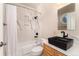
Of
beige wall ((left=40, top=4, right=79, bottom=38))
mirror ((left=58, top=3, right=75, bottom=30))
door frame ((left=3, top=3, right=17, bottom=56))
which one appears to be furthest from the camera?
mirror ((left=58, top=3, right=75, bottom=30))

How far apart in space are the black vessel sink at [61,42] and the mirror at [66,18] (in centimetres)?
19

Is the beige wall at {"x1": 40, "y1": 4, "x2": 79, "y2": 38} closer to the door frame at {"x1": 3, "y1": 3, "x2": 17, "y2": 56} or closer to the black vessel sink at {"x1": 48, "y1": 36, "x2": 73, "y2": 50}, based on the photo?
the black vessel sink at {"x1": 48, "y1": 36, "x2": 73, "y2": 50}

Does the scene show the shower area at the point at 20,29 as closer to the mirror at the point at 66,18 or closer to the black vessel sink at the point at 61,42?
the black vessel sink at the point at 61,42

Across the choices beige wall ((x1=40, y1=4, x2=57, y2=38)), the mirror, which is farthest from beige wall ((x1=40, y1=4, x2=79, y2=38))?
the mirror

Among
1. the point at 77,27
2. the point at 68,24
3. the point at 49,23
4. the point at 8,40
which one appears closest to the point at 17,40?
the point at 8,40

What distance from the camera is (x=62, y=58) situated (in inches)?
44.5

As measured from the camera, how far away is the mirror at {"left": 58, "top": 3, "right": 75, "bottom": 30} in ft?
4.89

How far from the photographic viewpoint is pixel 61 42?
1433mm

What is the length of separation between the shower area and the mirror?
385 millimetres

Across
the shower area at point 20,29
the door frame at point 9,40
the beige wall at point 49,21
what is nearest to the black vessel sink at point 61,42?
Answer: the beige wall at point 49,21

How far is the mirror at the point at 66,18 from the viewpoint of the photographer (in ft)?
4.89

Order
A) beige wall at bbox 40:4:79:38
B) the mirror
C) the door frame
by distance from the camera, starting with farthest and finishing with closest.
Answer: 1. the mirror
2. beige wall at bbox 40:4:79:38
3. the door frame

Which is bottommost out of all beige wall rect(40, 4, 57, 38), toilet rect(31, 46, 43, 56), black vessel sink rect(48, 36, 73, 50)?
toilet rect(31, 46, 43, 56)

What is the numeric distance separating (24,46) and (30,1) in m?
0.63
